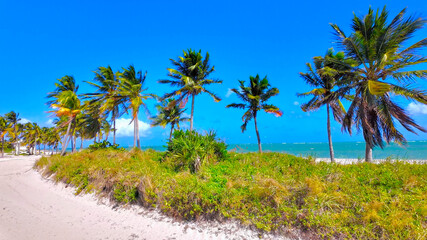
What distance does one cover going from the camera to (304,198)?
424cm

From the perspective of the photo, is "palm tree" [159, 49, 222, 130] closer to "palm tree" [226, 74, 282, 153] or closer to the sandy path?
"palm tree" [226, 74, 282, 153]

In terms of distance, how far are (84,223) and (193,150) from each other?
3.93 meters

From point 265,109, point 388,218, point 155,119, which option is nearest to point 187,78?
point 265,109

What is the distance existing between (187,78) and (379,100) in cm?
1433

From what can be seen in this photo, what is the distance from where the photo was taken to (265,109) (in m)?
19.9

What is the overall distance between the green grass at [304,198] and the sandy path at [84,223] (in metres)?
0.30

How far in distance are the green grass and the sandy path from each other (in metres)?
0.30

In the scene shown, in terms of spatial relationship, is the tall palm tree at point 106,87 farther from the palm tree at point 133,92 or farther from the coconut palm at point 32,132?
the coconut palm at point 32,132

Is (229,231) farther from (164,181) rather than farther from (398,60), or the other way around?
(398,60)

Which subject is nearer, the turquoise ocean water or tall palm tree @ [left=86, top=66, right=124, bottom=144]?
the turquoise ocean water

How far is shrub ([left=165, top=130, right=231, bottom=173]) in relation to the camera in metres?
7.26

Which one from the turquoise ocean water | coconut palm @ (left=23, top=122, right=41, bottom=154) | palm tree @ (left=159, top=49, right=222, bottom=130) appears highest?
palm tree @ (left=159, top=49, right=222, bottom=130)

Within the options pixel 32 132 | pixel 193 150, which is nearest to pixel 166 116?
pixel 193 150

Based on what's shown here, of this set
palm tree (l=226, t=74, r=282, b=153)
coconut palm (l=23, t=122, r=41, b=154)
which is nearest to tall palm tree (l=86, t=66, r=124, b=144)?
palm tree (l=226, t=74, r=282, b=153)
